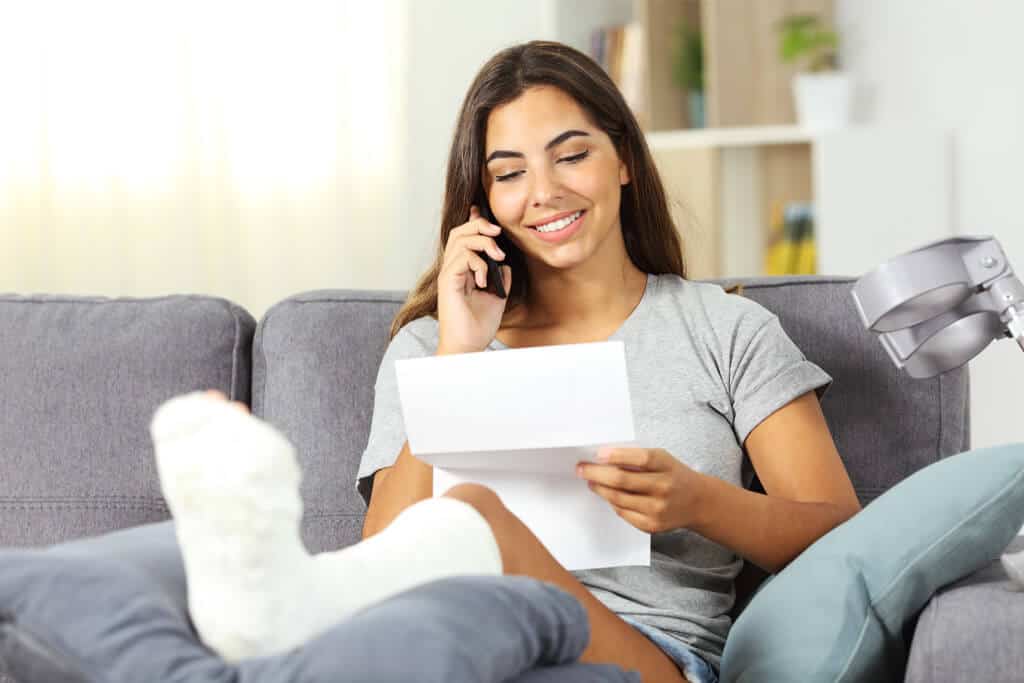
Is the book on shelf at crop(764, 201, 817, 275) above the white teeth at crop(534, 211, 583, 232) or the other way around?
the other way around

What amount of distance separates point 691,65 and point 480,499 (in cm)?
293

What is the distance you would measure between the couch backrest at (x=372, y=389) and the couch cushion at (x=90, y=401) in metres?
0.10

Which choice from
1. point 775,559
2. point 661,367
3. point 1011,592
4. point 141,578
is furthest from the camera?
point 661,367

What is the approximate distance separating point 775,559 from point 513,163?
1.88 feet

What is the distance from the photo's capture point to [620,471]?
1.34 m

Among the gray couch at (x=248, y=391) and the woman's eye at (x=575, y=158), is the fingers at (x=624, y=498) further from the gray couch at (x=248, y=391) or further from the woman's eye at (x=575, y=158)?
the woman's eye at (x=575, y=158)

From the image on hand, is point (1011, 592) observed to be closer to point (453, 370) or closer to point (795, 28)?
point (453, 370)

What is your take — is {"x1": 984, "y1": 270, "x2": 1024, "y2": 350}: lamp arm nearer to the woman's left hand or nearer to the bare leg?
the woman's left hand

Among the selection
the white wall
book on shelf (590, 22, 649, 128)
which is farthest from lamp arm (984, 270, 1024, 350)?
book on shelf (590, 22, 649, 128)

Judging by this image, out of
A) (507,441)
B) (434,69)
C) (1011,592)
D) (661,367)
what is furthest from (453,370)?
(434,69)

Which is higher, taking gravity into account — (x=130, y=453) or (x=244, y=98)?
(x=244, y=98)

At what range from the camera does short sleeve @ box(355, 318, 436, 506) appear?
64.6 inches

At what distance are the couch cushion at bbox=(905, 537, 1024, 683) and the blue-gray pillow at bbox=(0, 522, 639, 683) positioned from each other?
38 cm

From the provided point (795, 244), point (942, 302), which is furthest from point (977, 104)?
point (942, 302)
